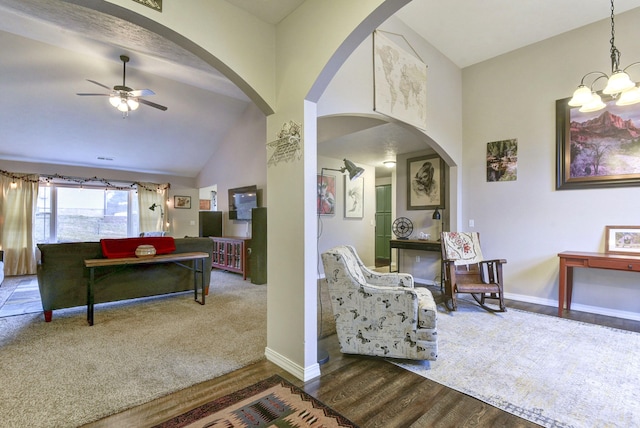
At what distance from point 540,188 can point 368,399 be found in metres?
3.79

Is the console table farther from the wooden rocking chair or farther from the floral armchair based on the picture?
the wooden rocking chair

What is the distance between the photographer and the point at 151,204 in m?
8.05

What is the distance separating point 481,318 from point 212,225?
5834mm

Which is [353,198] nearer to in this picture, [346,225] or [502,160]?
[346,225]

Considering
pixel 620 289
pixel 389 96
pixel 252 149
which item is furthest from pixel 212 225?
pixel 620 289

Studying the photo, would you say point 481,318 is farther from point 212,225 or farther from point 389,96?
point 212,225

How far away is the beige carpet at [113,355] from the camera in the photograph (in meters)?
1.86

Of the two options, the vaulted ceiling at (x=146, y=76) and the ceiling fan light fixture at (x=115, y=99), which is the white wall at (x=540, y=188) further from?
the ceiling fan light fixture at (x=115, y=99)

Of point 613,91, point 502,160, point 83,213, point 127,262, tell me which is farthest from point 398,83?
point 83,213

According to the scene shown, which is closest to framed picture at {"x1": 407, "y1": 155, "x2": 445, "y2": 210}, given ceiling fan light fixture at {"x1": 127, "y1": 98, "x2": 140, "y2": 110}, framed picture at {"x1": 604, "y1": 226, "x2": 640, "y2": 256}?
framed picture at {"x1": 604, "y1": 226, "x2": 640, "y2": 256}

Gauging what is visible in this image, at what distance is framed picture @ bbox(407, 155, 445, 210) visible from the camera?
199 inches

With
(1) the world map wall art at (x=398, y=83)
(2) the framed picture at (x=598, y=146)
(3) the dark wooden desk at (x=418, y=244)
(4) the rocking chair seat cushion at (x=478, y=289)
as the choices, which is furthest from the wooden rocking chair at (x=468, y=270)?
(1) the world map wall art at (x=398, y=83)

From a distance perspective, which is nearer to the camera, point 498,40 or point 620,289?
point 620,289

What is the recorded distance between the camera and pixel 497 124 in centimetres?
441
